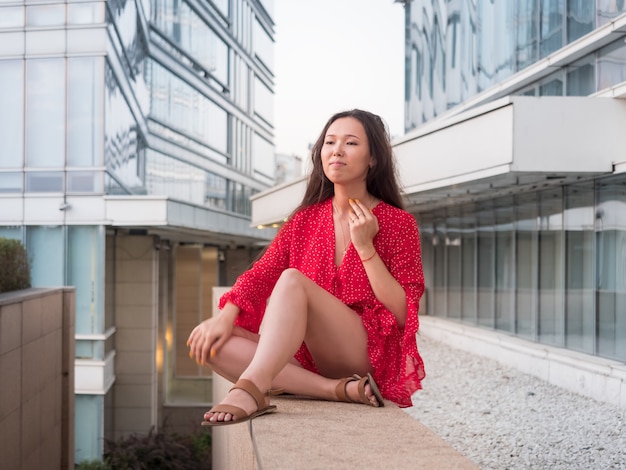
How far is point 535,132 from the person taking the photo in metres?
9.83

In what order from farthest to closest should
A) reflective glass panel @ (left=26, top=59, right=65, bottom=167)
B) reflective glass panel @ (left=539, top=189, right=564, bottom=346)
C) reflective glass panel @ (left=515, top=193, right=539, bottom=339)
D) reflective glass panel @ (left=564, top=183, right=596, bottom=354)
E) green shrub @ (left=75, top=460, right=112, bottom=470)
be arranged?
reflective glass panel @ (left=26, top=59, right=65, bottom=167) < green shrub @ (left=75, top=460, right=112, bottom=470) < reflective glass panel @ (left=515, top=193, right=539, bottom=339) < reflective glass panel @ (left=539, top=189, right=564, bottom=346) < reflective glass panel @ (left=564, top=183, right=596, bottom=354)

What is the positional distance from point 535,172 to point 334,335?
706 centimetres

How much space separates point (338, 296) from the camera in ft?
12.2

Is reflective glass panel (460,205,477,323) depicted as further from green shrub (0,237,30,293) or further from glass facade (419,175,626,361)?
green shrub (0,237,30,293)

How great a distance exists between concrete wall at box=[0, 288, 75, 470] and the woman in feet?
16.4

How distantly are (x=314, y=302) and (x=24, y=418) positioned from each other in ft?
21.1

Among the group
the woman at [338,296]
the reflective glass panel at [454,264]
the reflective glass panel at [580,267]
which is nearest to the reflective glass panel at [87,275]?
the reflective glass panel at [454,264]

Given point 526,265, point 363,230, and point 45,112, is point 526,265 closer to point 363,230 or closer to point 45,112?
point 45,112

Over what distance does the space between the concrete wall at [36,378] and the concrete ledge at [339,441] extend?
18.0ft

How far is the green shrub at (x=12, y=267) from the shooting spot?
9641 mm

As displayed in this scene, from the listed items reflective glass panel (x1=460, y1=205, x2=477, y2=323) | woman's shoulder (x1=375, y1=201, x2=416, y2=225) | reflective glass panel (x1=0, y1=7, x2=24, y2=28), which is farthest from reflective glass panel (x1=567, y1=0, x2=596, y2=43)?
reflective glass panel (x1=0, y1=7, x2=24, y2=28)

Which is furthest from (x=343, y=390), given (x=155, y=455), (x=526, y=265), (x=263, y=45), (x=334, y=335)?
(x=263, y=45)

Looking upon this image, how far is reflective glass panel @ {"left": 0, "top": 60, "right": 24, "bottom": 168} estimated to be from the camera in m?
17.5

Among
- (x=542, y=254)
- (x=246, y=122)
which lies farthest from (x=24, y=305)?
(x=246, y=122)
